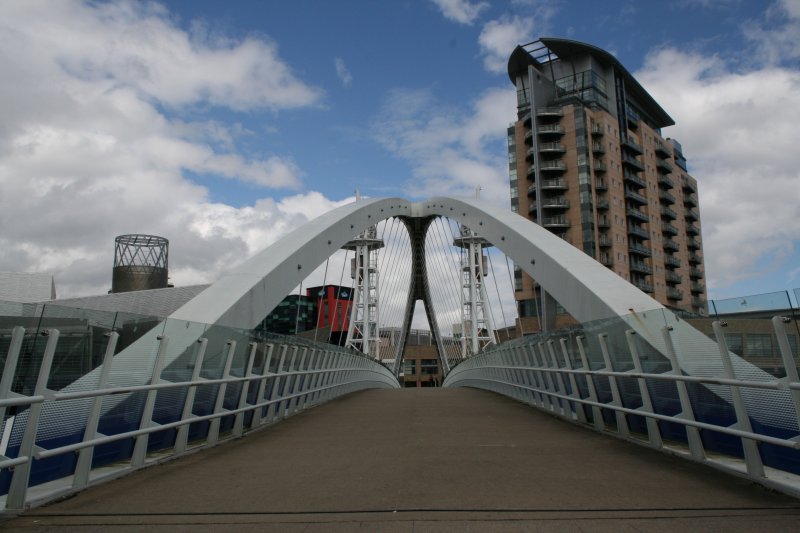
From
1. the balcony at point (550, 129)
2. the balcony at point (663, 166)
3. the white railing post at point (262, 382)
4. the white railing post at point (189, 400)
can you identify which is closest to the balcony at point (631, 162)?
the balcony at point (663, 166)

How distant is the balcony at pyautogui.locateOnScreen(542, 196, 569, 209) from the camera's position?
189 feet

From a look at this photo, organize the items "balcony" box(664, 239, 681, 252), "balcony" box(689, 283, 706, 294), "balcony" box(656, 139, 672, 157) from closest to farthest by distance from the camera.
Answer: "balcony" box(664, 239, 681, 252), "balcony" box(656, 139, 672, 157), "balcony" box(689, 283, 706, 294)

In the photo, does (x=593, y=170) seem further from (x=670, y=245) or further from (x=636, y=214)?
(x=670, y=245)

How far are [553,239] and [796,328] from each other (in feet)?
37.8

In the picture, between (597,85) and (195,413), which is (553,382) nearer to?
(195,413)

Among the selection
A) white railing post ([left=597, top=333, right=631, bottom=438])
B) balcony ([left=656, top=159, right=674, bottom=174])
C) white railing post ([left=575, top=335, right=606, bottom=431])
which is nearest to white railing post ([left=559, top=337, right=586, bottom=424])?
white railing post ([left=575, top=335, right=606, bottom=431])

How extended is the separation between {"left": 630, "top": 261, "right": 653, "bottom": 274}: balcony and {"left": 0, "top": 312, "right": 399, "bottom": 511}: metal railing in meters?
56.3

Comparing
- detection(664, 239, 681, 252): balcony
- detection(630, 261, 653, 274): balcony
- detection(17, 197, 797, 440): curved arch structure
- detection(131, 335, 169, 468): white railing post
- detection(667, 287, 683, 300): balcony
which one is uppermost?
detection(664, 239, 681, 252): balcony

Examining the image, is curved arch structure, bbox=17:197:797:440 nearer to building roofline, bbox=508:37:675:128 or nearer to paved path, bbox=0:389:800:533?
paved path, bbox=0:389:800:533

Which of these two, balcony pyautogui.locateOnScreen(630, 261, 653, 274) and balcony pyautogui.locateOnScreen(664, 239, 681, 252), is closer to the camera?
balcony pyautogui.locateOnScreen(630, 261, 653, 274)

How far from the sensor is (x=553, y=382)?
11055 mm

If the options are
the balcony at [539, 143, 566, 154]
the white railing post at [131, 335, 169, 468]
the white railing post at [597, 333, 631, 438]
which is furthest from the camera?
the balcony at [539, 143, 566, 154]

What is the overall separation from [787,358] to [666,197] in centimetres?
7410

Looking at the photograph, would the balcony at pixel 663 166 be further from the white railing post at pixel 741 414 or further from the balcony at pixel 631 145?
the white railing post at pixel 741 414
